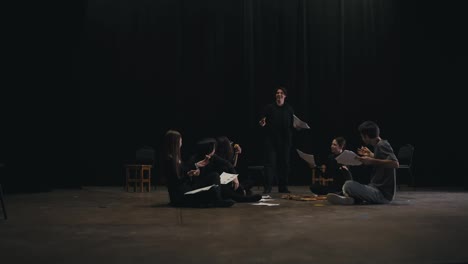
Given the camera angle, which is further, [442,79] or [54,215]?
[442,79]

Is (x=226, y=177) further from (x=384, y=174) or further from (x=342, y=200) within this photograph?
(x=384, y=174)

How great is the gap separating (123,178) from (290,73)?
11.0 ft

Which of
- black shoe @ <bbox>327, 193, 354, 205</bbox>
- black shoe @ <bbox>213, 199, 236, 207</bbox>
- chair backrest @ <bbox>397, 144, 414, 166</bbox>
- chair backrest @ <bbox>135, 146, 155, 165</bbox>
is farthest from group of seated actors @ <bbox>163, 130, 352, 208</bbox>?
chair backrest @ <bbox>397, 144, 414, 166</bbox>

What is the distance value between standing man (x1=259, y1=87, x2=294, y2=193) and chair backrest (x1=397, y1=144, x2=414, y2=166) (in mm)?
2097

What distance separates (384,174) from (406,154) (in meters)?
2.86

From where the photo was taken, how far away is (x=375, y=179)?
22.2 ft

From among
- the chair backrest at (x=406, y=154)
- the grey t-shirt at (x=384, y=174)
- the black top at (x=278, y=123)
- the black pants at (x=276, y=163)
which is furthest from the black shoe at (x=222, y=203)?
the chair backrest at (x=406, y=154)

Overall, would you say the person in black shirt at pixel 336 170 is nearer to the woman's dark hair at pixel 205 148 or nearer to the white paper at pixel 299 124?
the white paper at pixel 299 124

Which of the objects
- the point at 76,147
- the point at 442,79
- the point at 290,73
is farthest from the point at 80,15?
the point at 442,79

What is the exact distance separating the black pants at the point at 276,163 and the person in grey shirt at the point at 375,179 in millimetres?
1651

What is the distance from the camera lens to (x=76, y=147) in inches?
362

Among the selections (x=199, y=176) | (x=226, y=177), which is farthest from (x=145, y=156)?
(x=226, y=177)

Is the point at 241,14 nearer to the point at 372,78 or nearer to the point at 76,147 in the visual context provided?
the point at 372,78

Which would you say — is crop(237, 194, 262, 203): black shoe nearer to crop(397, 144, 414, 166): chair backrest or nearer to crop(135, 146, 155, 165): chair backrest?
crop(135, 146, 155, 165): chair backrest
